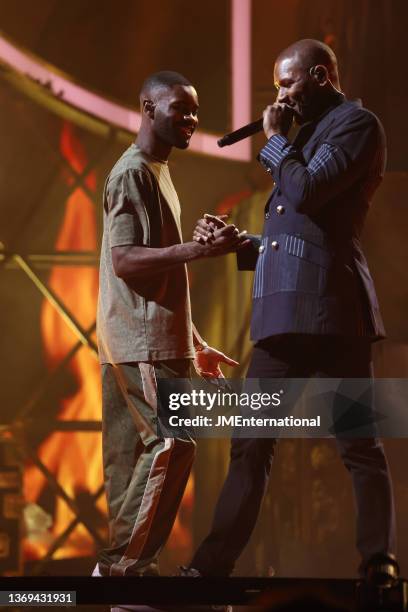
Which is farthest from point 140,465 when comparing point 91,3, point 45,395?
point 91,3

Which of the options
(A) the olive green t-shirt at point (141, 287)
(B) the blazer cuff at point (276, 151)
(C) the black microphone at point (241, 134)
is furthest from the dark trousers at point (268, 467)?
(C) the black microphone at point (241, 134)

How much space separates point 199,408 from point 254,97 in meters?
1.09

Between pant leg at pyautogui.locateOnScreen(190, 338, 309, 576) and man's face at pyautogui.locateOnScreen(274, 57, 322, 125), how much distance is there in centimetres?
63

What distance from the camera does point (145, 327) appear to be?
276 cm

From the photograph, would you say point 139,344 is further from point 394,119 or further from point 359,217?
point 394,119

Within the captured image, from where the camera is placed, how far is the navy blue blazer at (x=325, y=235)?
2.52m

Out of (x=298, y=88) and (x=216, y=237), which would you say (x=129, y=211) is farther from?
(x=298, y=88)

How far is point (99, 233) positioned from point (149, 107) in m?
0.63

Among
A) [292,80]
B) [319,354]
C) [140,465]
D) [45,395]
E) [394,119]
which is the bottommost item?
[140,465]

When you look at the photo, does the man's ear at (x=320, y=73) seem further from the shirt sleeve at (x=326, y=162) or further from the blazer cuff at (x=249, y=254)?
the blazer cuff at (x=249, y=254)

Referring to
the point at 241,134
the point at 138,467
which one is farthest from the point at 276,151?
the point at 138,467

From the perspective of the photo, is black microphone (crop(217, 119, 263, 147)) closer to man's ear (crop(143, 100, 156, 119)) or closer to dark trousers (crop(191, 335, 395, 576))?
man's ear (crop(143, 100, 156, 119))

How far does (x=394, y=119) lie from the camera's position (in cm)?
326

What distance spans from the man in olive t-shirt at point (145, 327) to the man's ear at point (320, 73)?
423mm
